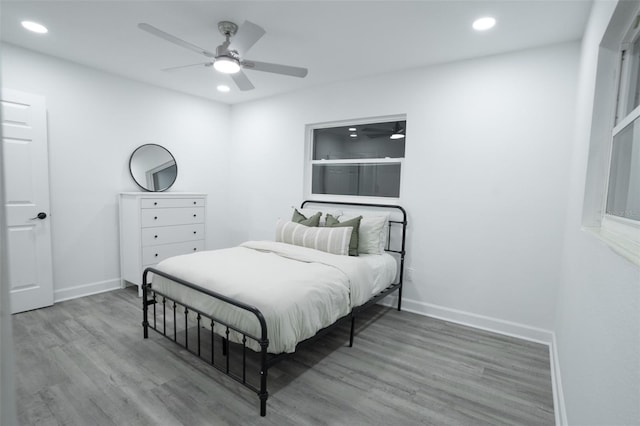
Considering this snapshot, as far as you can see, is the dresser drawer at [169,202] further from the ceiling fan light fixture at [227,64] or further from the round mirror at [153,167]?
the ceiling fan light fixture at [227,64]

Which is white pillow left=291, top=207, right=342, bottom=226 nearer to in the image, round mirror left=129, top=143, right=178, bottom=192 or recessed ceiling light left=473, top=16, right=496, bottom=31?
round mirror left=129, top=143, right=178, bottom=192

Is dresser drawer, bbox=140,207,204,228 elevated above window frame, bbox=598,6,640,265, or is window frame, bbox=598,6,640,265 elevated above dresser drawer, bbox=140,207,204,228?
window frame, bbox=598,6,640,265

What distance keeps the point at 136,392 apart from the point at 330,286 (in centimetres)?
143

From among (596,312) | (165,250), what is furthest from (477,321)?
(165,250)

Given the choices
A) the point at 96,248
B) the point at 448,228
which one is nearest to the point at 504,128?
the point at 448,228

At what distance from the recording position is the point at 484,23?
8.51 ft

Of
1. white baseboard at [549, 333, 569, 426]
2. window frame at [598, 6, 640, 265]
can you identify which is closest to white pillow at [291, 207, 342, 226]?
white baseboard at [549, 333, 569, 426]

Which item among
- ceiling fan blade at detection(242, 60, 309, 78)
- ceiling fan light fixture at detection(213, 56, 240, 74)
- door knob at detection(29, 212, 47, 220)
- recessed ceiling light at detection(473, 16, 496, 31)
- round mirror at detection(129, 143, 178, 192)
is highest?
recessed ceiling light at detection(473, 16, 496, 31)

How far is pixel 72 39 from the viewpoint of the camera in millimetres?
3086

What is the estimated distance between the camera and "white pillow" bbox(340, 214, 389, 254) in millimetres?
3473

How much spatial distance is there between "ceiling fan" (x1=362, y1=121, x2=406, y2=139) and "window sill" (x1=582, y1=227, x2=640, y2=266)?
2531 millimetres

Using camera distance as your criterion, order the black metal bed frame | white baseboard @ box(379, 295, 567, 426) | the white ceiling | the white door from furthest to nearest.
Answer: the white door → white baseboard @ box(379, 295, 567, 426) → the white ceiling → the black metal bed frame

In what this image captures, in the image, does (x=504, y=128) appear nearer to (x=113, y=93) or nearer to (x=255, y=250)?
(x=255, y=250)

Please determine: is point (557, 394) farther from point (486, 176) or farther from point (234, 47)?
point (234, 47)
